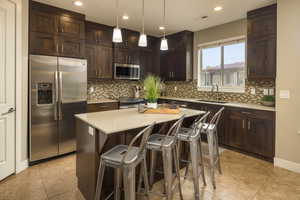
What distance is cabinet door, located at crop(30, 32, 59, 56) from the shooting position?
3092mm

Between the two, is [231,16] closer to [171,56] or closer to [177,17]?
[177,17]

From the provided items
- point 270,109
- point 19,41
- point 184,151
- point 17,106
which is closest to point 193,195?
point 184,151

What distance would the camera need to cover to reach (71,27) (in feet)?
11.6

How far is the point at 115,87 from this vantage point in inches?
197

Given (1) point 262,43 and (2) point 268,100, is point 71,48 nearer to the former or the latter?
(1) point 262,43

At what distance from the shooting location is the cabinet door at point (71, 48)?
3.43m

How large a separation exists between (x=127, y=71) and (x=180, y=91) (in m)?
1.74

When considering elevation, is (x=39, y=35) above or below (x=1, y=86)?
above

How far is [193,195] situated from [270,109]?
2.10m

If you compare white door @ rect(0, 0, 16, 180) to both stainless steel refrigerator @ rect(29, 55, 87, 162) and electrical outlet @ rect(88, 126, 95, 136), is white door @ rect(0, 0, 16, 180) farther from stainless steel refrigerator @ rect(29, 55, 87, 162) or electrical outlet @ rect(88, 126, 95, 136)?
electrical outlet @ rect(88, 126, 95, 136)

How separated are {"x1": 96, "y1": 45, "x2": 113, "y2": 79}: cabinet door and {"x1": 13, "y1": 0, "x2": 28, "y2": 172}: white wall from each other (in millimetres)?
1591

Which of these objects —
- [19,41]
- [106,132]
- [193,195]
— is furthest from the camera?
[19,41]

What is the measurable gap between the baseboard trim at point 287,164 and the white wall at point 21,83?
13.9ft

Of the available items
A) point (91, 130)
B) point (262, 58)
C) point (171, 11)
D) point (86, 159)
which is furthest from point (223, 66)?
point (86, 159)
